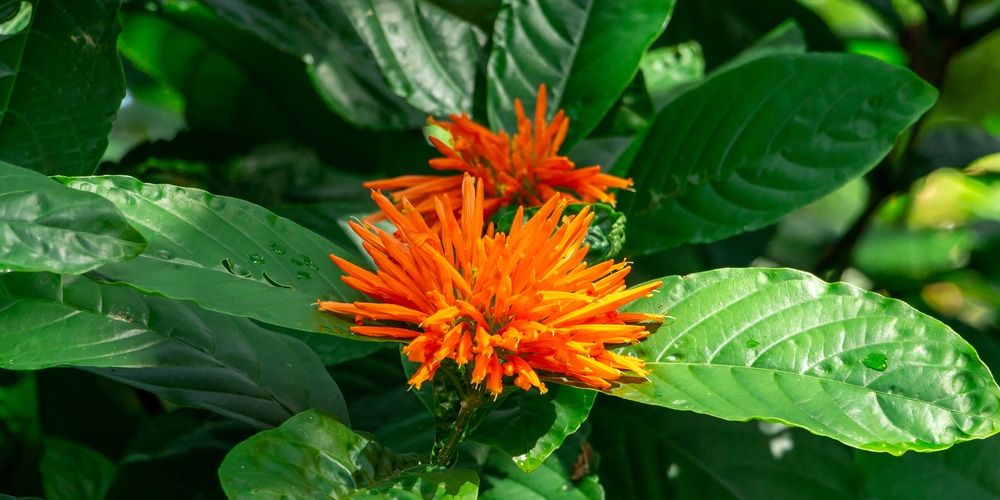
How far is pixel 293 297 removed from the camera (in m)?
0.65

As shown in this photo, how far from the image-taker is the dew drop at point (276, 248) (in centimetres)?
68

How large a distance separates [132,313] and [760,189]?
A: 0.67 metres

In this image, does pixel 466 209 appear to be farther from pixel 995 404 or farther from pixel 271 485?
pixel 995 404

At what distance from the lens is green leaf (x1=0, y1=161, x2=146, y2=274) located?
0.50 meters

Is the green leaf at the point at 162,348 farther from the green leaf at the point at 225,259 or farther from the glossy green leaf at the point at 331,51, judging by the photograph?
the glossy green leaf at the point at 331,51

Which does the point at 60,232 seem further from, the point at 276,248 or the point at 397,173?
the point at 397,173

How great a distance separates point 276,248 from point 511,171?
11.0 inches

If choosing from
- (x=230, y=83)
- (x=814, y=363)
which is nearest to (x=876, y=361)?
(x=814, y=363)

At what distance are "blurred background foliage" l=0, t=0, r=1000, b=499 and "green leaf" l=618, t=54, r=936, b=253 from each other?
0.11 m

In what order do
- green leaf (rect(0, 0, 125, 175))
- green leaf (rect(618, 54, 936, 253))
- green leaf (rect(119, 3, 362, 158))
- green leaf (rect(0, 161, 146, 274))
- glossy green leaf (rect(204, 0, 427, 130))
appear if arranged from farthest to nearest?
green leaf (rect(119, 3, 362, 158))
glossy green leaf (rect(204, 0, 427, 130))
green leaf (rect(618, 54, 936, 253))
green leaf (rect(0, 0, 125, 175))
green leaf (rect(0, 161, 146, 274))

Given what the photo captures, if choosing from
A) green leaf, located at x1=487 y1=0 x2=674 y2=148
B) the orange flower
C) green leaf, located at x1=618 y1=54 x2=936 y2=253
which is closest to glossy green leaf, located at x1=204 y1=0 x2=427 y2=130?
green leaf, located at x1=487 y1=0 x2=674 y2=148

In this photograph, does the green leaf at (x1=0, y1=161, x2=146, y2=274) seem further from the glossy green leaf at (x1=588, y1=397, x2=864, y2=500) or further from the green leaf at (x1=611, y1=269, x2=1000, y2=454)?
the glossy green leaf at (x1=588, y1=397, x2=864, y2=500)

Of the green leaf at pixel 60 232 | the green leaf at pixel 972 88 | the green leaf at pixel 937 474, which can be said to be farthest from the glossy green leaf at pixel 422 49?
the green leaf at pixel 972 88

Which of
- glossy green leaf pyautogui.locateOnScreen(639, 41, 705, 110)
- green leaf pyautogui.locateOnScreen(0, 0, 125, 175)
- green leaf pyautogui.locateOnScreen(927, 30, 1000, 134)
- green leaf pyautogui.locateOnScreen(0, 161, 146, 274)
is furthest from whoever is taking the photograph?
green leaf pyautogui.locateOnScreen(927, 30, 1000, 134)
